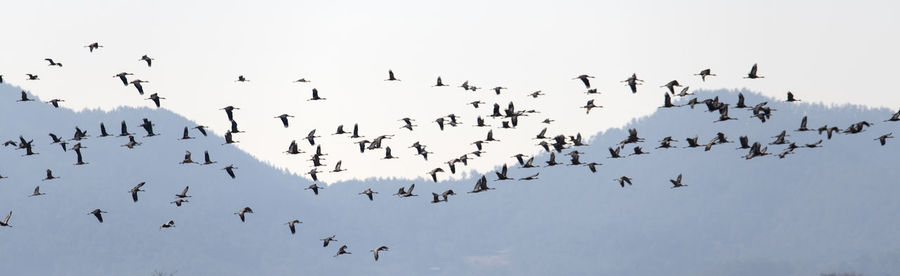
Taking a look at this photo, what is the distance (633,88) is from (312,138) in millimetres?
17210

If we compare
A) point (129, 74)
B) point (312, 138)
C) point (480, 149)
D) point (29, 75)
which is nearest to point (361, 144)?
point (312, 138)

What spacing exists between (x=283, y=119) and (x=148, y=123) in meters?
7.15

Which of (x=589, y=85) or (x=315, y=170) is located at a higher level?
(x=589, y=85)

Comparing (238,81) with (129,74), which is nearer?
(129,74)

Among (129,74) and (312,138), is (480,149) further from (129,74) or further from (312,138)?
(129,74)

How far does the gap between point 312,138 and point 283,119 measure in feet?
6.11

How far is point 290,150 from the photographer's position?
71812mm

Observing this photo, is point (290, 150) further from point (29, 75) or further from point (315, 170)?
point (29, 75)

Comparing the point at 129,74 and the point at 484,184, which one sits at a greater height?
the point at 129,74

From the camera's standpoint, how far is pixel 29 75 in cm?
7419

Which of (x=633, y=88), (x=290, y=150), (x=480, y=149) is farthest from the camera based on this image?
(x=480, y=149)

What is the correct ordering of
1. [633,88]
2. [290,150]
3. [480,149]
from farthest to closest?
[480,149], [290,150], [633,88]

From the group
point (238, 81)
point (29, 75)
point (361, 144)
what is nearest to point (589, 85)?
point (361, 144)

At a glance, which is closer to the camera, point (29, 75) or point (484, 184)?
point (484, 184)
